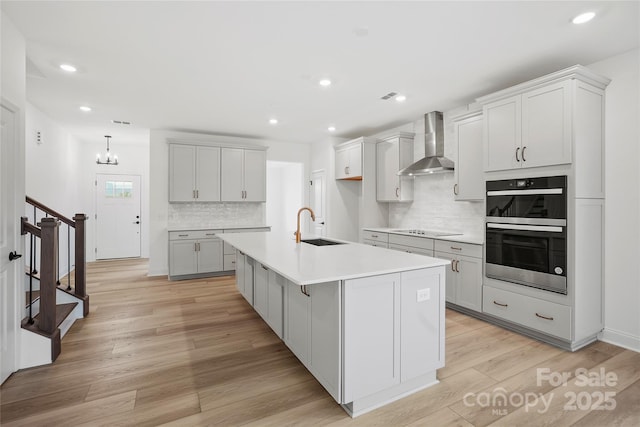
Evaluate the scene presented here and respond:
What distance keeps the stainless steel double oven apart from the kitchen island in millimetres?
1316

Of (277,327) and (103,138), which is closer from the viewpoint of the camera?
(277,327)

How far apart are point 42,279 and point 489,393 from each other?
11.3 feet

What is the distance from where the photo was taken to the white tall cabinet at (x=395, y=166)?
506cm

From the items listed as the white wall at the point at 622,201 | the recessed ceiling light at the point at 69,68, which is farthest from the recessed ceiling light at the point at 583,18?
the recessed ceiling light at the point at 69,68

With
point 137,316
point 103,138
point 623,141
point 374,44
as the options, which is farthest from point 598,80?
point 103,138

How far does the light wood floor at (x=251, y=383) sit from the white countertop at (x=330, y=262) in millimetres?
869

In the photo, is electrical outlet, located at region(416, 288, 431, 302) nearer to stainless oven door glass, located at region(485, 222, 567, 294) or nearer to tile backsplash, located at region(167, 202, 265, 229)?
stainless oven door glass, located at region(485, 222, 567, 294)

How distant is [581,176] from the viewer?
2.70 m

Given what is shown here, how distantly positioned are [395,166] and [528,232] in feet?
8.13

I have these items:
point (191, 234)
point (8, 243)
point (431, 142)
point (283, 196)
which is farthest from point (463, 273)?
point (283, 196)

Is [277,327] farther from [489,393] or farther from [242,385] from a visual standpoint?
[489,393]

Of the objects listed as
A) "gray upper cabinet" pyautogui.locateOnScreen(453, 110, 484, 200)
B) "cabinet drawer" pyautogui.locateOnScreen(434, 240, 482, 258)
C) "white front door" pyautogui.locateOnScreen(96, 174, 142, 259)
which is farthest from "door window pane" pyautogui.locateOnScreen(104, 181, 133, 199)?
"gray upper cabinet" pyautogui.locateOnScreen(453, 110, 484, 200)

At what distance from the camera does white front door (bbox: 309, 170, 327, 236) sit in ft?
20.8

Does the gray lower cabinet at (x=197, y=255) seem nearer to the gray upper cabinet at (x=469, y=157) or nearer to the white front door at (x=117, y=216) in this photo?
the white front door at (x=117, y=216)
